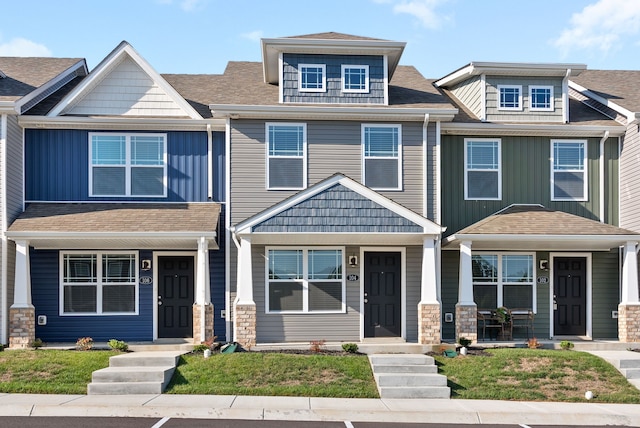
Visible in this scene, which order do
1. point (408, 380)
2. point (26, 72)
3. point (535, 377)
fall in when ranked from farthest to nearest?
point (26, 72) < point (535, 377) < point (408, 380)

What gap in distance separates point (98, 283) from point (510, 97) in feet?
39.0

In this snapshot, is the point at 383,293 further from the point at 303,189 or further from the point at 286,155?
the point at 286,155

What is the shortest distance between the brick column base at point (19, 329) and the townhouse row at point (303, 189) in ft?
1.60

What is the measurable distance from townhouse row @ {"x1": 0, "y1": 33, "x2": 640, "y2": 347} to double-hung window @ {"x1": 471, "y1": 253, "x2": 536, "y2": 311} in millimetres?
52

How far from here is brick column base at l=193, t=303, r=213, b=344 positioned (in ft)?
49.6

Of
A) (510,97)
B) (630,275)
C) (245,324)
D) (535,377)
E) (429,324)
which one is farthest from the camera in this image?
(510,97)

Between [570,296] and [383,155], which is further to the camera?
[570,296]

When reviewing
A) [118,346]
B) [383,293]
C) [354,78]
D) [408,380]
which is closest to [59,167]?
[118,346]

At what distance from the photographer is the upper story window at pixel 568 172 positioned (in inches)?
687

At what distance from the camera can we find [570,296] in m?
17.4

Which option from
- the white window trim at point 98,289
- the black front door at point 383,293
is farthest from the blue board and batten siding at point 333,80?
the white window trim at point 98,289

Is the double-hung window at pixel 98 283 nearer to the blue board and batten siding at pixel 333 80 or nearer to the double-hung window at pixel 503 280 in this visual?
the blue board and batten siding at pixel 333 80

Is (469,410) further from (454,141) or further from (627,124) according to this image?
(627,124)

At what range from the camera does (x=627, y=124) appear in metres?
17.1
